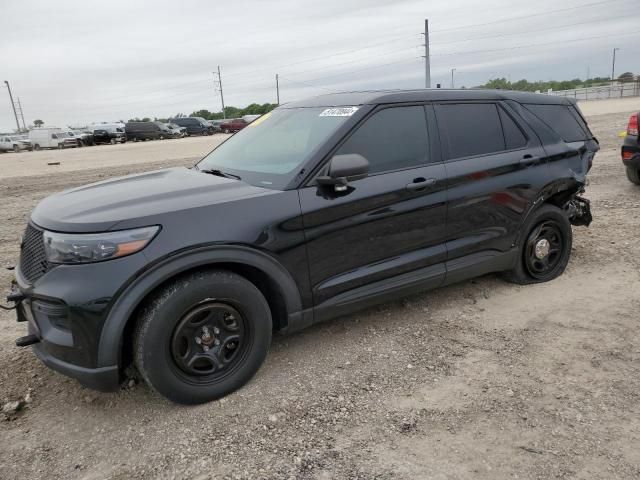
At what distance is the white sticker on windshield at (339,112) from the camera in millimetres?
3447

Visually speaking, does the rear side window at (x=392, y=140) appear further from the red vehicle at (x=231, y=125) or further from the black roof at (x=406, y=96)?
the red vehicle at (x=231, y=125)

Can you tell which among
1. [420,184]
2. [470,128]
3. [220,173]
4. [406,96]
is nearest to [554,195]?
[470,128]

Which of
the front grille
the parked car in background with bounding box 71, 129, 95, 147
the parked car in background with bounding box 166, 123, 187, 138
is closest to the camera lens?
the front grille

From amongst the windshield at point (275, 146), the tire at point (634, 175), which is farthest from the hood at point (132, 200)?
the tire at point (634, 175)

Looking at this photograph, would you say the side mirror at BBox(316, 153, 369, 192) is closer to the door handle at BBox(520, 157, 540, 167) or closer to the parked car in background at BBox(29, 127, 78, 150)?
the door handle at BBox(520, 157, 540, 167)

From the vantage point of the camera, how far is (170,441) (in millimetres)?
2668

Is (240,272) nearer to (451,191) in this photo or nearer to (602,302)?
(451,191)

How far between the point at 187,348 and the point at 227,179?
116cm

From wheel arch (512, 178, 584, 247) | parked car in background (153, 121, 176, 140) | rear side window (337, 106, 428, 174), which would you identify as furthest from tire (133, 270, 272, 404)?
parked car in background (153, 121, 176, 140)

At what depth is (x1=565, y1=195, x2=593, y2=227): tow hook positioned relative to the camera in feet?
15.6

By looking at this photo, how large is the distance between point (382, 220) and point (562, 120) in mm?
2470

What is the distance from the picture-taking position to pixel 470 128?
3992 mm

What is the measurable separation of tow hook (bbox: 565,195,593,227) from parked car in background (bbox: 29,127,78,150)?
35.3m

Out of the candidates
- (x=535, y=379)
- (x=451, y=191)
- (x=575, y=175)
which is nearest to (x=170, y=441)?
(x=535, y=379)
